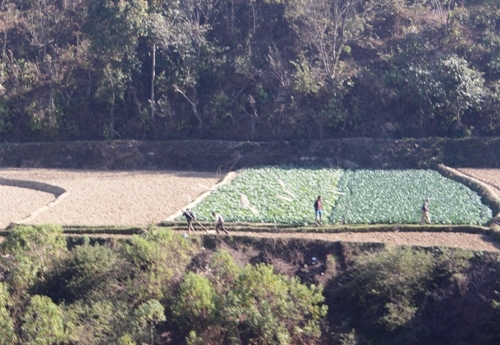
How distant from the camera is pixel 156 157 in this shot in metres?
34.9

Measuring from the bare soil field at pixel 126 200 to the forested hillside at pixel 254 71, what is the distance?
15.6 feet

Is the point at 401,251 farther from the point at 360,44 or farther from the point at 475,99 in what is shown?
the point at 360,44

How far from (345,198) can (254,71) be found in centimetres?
1370

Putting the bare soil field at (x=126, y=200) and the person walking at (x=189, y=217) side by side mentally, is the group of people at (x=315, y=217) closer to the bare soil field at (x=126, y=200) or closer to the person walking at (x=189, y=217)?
the person walking at (x=189, y=217)

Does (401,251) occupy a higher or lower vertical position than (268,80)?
lower

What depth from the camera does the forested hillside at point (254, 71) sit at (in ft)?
117

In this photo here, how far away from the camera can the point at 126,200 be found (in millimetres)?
27453

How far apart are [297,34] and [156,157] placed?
11240mm

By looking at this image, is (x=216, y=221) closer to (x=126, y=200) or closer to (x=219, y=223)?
(x=219, y=223)

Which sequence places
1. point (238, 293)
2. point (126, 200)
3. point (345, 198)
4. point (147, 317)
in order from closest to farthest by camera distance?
point (147, 317)
point (238, 293)
point (345, 198)
point (126, 200)

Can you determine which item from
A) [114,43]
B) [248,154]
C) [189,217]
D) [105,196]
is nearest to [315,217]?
[189,217]

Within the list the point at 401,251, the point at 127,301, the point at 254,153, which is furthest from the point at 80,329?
the point at 254,153

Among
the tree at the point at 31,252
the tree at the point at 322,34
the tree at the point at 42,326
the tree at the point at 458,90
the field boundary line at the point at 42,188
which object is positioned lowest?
the tree at the point at 42,326

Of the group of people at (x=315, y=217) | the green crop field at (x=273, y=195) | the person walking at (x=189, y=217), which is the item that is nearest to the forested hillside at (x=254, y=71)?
the green crop field at (x=273, y=195)
